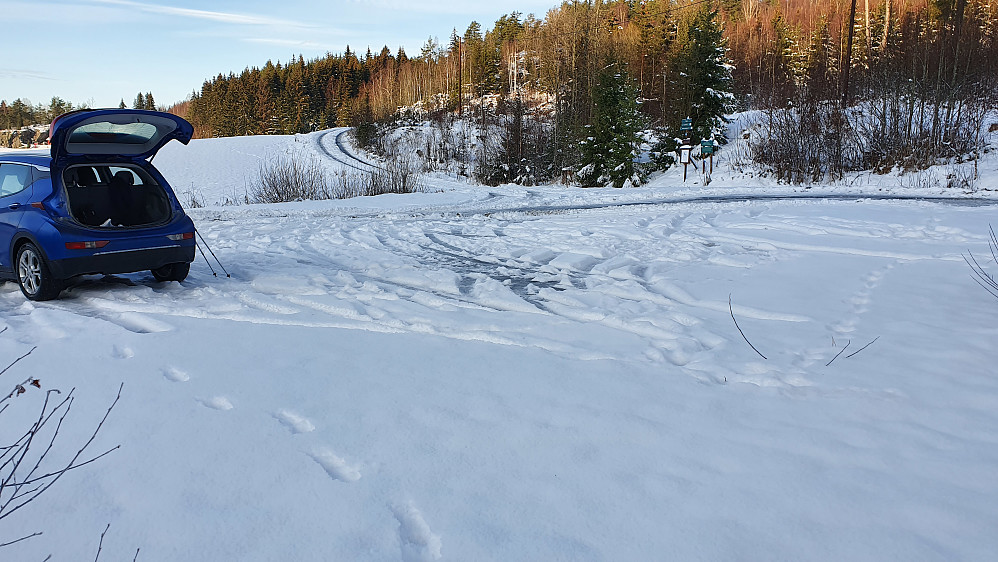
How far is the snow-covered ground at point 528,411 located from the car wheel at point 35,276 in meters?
0.21

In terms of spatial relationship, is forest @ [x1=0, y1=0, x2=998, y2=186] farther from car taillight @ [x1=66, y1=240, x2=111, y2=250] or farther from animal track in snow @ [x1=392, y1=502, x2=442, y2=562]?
animal track in snow @ [x1=392, y1=502, x2=442, y2=562]

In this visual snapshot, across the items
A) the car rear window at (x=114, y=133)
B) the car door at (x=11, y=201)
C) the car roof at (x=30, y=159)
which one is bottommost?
the car door at (x=11, y=201)

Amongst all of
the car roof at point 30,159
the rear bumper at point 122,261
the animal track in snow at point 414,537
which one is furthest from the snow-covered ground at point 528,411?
the car roof at point 30,159

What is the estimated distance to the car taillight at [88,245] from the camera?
20.4ft

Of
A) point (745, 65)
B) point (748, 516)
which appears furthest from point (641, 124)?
point (745, 65)

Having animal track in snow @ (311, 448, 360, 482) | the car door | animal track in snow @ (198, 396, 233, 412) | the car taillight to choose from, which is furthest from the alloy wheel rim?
animal track in snow @ (311, 448, 360, 482)

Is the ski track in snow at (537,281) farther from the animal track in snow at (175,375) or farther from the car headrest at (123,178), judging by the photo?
the car headrest at (123,178)

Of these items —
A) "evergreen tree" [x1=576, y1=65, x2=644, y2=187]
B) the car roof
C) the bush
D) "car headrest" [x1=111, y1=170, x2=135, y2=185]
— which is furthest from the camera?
"evergreen tree" [x1=576, y1=65, x2=644, y2=187]

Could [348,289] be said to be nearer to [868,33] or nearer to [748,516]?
[748,516]

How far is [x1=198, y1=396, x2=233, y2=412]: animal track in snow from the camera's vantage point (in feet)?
12.3

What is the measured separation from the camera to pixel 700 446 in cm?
333

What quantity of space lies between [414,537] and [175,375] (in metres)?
2.52

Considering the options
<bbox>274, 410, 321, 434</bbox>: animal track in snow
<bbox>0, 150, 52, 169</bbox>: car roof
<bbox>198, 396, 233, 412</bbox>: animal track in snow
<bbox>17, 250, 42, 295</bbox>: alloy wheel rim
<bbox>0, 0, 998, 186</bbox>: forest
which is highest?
<bbox>0, 0, 998, 186</bbox>: forest

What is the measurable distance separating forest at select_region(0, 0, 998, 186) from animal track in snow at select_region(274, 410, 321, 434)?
2082 centimetres
